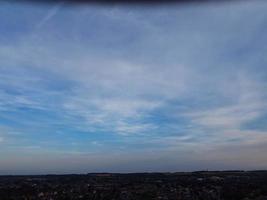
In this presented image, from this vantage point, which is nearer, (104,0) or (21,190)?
(104,0)

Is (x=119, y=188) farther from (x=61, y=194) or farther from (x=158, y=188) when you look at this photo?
(x=61, y=194)

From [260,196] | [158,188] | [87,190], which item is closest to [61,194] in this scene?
[87,190]

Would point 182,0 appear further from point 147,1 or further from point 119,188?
point 119,188

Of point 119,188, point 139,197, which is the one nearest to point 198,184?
point 119,188

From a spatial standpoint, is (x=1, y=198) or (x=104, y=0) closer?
(x=104, y=0)

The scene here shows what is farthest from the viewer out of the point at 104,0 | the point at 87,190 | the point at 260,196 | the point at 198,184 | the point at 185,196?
the point at 198,184

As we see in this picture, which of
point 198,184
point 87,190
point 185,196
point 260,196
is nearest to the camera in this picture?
point 260,196

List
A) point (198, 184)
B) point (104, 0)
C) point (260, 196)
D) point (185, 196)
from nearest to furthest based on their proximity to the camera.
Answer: point (104, 0) → point (260, 196) → point (185, 196) → point (198, 184)

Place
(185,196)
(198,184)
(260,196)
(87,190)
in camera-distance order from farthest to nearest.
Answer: (198,184) → (87,190) → (185,196) → (260,196)
